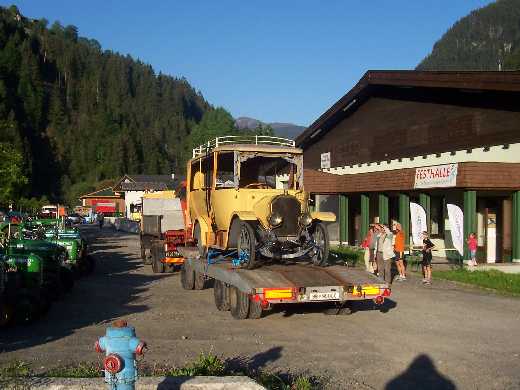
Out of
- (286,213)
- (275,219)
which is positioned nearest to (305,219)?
(286,213)

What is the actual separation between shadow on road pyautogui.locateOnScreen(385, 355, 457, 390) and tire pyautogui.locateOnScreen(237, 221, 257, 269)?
385 cm

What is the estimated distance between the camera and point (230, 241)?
1224 centimetres

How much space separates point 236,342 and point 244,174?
4.30m

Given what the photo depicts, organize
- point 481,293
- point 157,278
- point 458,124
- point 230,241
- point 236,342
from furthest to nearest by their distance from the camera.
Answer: point 458,124 < point 157,278 < point 481,293 < point 230,241 < point 236,342

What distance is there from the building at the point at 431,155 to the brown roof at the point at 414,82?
0.13ft

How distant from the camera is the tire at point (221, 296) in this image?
11.7 m

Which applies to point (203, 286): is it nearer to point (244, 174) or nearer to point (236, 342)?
point (244, 174)

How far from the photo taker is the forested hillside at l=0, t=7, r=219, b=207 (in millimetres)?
148250

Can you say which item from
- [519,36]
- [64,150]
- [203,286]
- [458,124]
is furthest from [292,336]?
[519,36]

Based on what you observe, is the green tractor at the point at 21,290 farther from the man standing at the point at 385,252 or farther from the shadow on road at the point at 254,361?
the man standing at the point at 385,252

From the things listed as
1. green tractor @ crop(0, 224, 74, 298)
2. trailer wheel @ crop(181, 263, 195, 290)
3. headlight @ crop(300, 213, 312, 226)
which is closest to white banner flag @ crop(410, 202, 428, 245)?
trailer wheel @ crop(181, 263, 195, 290)

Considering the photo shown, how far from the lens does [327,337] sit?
9.59 metres

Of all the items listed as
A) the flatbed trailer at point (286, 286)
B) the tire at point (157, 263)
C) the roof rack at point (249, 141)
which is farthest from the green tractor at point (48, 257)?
the roof rack at point (249, 141)

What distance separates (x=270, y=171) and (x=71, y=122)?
17225cm
